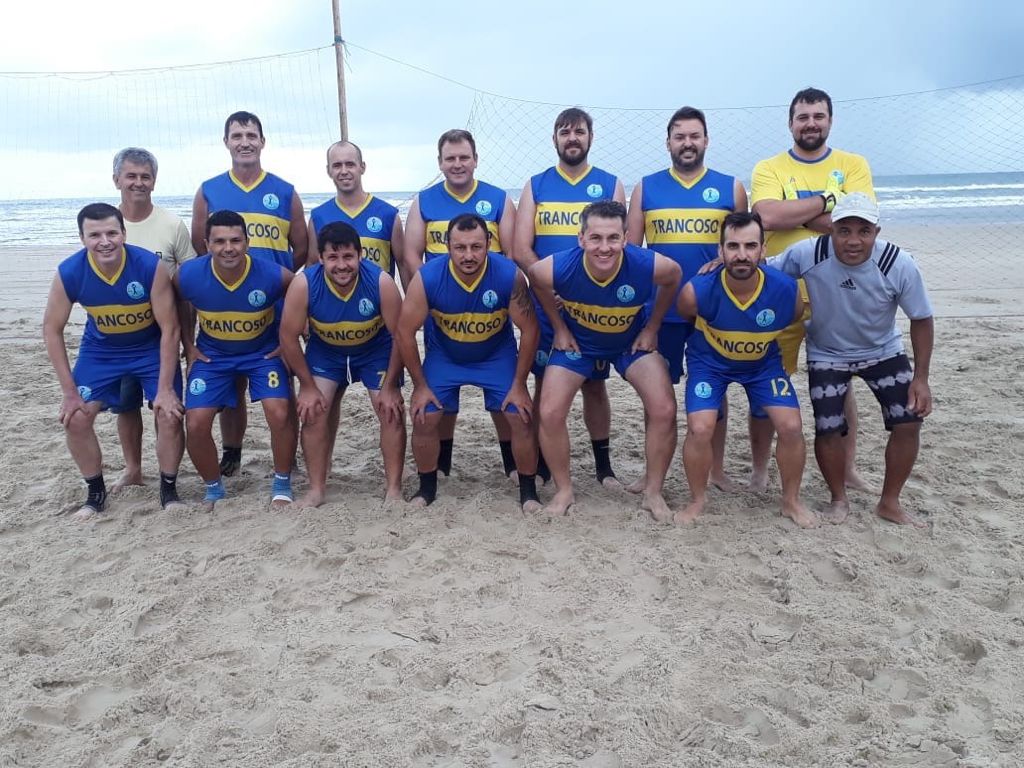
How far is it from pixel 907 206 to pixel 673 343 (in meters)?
21.2

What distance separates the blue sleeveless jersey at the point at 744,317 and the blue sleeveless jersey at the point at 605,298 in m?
0.26

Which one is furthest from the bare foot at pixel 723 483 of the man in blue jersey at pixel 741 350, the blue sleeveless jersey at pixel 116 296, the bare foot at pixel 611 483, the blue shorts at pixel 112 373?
the blue sleeveless jersey at pixel 116 296

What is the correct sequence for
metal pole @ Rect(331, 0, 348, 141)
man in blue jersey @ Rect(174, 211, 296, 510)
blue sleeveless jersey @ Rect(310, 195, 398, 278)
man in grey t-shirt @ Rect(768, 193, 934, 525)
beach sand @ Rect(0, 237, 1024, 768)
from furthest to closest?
metal pole @ Rect(331, 0, 348, 141) → blue sleeveless jersey @ Rect(310, 195, 398, 278) → man in blue jersey @ Rect(174, 211, 296, 510) → man in grey t-shirt @ Rect(768, 193, 934, 525) → beach sand @ Rect(0, 237, 1024, 768)

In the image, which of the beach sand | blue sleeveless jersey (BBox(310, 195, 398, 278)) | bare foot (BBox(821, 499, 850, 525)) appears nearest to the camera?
the beach sand

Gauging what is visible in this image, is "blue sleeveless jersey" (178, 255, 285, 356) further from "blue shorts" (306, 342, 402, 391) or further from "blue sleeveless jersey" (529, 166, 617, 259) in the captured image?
"blue sleeveless jersey" (529, 166, 617, 259)

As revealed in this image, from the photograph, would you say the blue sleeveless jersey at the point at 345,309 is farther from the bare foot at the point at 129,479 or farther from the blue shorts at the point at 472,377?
the bare foot at the point at 129,479

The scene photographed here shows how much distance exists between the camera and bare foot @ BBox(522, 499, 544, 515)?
399cm

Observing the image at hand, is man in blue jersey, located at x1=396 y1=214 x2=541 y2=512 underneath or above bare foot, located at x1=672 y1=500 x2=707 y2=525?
above

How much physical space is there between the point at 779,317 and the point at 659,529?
108 centimetres

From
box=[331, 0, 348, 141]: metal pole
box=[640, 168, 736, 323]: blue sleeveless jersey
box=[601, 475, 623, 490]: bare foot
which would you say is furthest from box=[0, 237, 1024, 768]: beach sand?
box=[331, 0, 348, 141]: metal pole

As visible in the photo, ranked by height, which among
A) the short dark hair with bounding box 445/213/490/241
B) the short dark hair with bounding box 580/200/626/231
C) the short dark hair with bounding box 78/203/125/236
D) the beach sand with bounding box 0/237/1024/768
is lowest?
the beach sand with bounding box 0/237/1024/768

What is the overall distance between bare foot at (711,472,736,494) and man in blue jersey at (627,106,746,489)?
615 millimetres

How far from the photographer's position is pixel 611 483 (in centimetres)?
438

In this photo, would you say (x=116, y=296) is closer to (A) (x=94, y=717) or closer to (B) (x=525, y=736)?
(A) (x=94, y=717)
